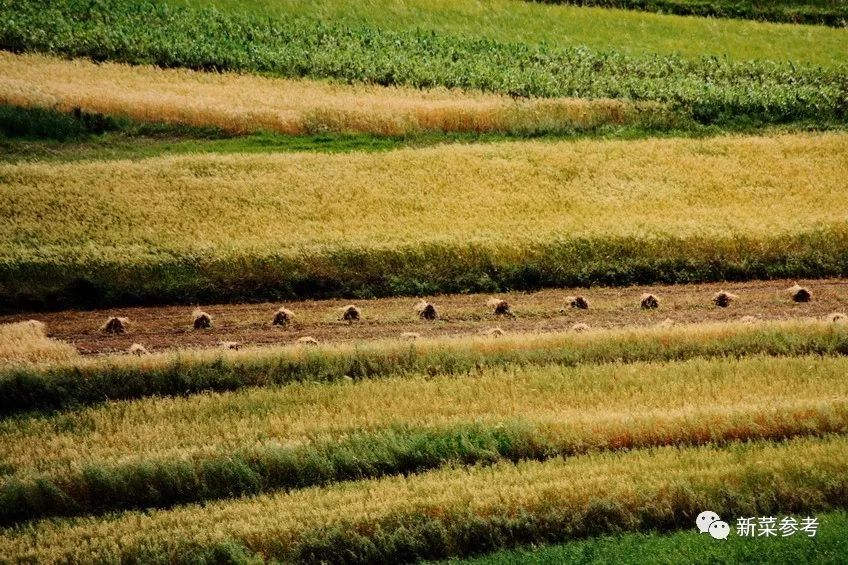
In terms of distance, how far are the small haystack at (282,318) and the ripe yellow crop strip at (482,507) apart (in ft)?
28.2

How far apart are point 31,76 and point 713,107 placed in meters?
22.3

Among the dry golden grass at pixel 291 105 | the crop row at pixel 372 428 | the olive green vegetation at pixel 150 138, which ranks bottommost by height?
the crop row at pixel 372 428

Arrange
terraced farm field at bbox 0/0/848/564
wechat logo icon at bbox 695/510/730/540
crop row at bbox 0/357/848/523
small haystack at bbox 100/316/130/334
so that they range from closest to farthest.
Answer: wechat logo icon at bbox 695/510/730/540
terraced farm field at bbox 0/0/848/564
crop row at bbox 0/357/848/523
small haystack at bbox 100/316/130/334

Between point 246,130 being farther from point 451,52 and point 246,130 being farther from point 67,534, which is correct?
point 67,534

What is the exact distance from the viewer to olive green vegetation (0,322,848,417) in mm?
18797

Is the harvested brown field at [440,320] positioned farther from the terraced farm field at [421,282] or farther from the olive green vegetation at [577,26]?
the olive green vegetation at [577,26]

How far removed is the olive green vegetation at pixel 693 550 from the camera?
12.7 meters

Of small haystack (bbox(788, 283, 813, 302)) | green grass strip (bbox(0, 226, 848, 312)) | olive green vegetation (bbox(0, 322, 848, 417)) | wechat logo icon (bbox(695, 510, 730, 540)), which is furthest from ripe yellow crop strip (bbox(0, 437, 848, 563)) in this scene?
green grass strip (bbox(0, 226, 848, 312))

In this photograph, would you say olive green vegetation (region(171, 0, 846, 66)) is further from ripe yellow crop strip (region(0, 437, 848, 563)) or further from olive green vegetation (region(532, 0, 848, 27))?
ripe yellow crop strip (region(0, 437, 848, 563))

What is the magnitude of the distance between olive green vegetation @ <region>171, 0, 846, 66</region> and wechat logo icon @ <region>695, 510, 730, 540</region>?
31078 mm

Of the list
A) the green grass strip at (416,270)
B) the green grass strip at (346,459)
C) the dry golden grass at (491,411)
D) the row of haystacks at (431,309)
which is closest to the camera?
the green grass strip at (346,459)

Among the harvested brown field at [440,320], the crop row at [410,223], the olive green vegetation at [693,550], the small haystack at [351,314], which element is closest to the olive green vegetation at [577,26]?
the crop row at [410,223]

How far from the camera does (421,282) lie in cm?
2534

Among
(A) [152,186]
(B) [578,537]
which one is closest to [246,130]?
(A) [152,186]
